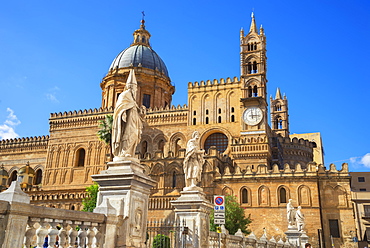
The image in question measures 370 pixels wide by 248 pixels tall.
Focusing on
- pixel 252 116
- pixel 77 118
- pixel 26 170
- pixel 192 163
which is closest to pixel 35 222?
pixel 192 163

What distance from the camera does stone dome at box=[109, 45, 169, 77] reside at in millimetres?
55000

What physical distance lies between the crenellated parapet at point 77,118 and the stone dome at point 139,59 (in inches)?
342

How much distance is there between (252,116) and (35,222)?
37445 mm

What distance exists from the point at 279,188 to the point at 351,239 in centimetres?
702

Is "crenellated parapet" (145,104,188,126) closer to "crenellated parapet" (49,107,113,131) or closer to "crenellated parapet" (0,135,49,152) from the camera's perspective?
"crenellated parapet" (49,107,113,131)

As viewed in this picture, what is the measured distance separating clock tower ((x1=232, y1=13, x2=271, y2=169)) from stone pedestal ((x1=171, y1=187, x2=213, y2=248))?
96.2 ft

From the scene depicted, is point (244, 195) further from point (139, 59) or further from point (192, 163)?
point (139, 59)

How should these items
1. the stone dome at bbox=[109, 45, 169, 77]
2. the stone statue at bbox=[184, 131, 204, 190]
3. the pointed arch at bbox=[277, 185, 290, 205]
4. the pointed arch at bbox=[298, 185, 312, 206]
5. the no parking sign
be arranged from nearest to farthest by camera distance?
the no parking sign, the stone statue at bbox=[184, 131, 204, 190], the pointed arch at bbox=[298, 185, 312, 206], the pointed arch at bbox=[277, 185, 290, 205], the stone dome at bbox=[109, 45, 169, 77]

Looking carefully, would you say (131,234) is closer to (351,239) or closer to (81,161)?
(351,239)

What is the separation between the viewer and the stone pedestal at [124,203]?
6.76 metres

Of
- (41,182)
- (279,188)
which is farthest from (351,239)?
(41,182)

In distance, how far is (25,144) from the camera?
182ft

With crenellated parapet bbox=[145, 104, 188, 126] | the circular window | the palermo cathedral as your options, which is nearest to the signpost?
the palermo cathedral

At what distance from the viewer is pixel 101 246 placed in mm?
6434
